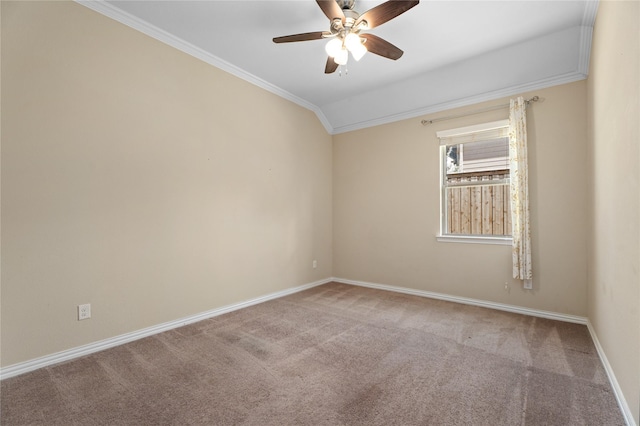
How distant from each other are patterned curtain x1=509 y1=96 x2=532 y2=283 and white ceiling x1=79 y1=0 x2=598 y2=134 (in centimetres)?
40

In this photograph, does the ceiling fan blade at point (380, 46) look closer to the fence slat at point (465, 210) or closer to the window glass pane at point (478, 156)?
the window glass pane at point (478, 156)

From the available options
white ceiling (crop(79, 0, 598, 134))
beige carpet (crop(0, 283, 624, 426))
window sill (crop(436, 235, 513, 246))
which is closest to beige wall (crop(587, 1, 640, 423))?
beige carpet (crop(0, 283, 624, 426))

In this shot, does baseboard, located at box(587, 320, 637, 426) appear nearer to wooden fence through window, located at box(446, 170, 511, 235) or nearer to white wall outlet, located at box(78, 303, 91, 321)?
wooden fence through window, located at box(446, 170, 511, 235)

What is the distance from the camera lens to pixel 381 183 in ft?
15.1

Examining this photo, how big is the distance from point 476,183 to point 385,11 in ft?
8.70

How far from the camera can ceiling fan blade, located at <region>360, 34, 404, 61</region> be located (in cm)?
242

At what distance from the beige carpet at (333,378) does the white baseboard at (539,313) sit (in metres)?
0.06

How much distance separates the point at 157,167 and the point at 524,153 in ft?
13.0

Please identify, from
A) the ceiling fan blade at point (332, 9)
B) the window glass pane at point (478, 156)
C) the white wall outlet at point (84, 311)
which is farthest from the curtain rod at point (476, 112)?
the white wall outlet at point (84, 311)

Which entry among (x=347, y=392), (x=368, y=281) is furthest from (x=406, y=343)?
(x=368, y=281)

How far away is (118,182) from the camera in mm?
2641

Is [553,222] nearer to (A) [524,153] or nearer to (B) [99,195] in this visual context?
(A) [524,153]

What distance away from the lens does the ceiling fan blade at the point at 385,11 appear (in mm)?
1983

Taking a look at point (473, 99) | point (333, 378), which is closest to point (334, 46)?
point (473, 99)
